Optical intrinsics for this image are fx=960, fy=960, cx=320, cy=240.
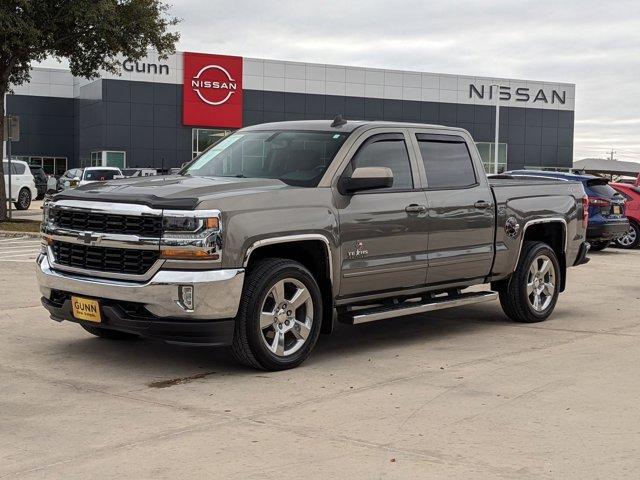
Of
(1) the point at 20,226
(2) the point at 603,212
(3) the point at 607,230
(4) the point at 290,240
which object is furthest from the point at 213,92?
(4) the point at 290,240

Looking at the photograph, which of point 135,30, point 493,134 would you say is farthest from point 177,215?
point 493,134

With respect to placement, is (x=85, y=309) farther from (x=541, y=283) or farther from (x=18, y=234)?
(x=18, y=234)

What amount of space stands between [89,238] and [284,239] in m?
1.46

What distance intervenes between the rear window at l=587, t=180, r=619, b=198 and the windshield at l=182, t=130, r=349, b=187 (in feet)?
37.5

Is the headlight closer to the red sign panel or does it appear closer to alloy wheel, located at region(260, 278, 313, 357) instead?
alloy wheel, located at region(260, 278, 313, 357)

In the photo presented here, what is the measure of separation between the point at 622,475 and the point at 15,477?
2994 mm

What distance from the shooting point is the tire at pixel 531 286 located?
971 centimetres

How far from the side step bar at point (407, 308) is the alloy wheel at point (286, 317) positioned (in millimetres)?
463

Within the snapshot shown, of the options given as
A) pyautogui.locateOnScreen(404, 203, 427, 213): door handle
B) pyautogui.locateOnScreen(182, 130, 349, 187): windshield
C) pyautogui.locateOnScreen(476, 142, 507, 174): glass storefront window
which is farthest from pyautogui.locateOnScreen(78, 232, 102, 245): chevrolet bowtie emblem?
pyautogui.locateOnScreen(476, 142, 507, 174): glass storefront window

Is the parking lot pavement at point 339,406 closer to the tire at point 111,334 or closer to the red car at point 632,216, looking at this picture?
the tire at point 111,334

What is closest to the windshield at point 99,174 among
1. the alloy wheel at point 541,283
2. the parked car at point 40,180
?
the parked car at point 40,180

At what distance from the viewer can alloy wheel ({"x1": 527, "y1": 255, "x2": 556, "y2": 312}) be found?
9.87m

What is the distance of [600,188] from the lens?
731 inches

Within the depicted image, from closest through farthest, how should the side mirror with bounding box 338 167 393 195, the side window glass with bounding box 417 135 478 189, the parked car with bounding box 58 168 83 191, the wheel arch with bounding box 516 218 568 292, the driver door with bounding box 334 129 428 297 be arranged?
the side mirror with bounding box 338 167 393 195 → the driver door with bounding box 334 129 428 297 → the side window glass with bounding box 417 135 478 189 → the wheel arch with bounding box 516 218 568 292 → the parked car with bounding box 58 168 83 191
